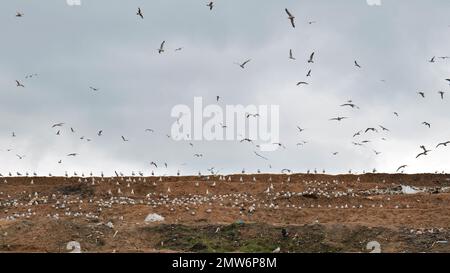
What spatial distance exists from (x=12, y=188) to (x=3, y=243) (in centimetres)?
1827

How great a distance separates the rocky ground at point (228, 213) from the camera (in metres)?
30.4

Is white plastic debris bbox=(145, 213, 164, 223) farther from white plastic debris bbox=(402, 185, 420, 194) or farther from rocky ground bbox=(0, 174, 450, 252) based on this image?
white plastic debris bbox=(402, 185, 420, 194)

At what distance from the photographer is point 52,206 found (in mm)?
41219

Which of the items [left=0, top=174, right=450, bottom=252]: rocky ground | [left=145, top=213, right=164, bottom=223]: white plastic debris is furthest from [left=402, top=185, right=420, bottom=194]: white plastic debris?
[left=145, top=213, right=164, bottom=223]: white plastic debris

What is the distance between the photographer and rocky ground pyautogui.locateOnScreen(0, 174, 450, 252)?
3041 cm

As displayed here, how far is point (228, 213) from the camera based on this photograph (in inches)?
1478

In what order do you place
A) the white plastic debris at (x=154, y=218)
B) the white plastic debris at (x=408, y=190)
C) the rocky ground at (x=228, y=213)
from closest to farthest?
the rocky ground at (x=228, y=213) → the white plastic debris at (x=154, y=218) → the white plastic debris at (x=408, y=190)

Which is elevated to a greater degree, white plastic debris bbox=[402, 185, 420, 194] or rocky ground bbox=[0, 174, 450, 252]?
white plastic debris bbox=[402, 185, 420, 194]

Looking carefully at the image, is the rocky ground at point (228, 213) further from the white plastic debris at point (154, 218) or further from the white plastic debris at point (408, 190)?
the white plastic debris at point (154, 218)

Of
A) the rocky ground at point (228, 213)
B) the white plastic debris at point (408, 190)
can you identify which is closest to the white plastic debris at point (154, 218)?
the rocky ground at point (228, 213)

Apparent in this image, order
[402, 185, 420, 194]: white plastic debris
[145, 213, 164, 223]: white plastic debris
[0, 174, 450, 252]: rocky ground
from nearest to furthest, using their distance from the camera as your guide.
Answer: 1. [0, 174, 450, 252]: rocky ground
2. [145, 213, 164, 223]: white plastic debris
3. [402, 185, 420, 194]: white plastic debris

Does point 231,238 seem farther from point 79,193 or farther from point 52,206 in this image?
point 79,193

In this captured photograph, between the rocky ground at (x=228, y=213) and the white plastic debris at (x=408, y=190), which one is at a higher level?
the white plastic debris at (x=408, y=190)

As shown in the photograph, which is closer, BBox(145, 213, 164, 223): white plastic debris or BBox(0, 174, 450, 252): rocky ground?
BBox(0, 174, 450, 252): rocky ground
